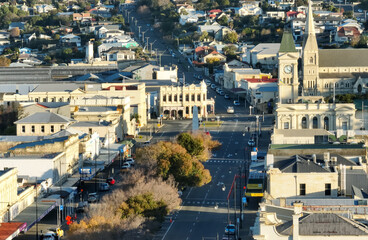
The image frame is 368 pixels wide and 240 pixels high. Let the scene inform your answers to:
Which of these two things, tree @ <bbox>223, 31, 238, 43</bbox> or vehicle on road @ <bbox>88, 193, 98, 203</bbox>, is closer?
vehicle on road @ <bbox>88, 193, 98, 203</bbox>

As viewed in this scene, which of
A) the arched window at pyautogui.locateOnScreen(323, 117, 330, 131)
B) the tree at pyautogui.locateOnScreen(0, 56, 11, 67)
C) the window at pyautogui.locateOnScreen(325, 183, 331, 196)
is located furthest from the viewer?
the tree at pyautogui.locateOnScreen(0, 56, 11, 67)

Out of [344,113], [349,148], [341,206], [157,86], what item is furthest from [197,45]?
[341,206]

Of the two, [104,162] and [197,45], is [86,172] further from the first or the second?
[197,45]

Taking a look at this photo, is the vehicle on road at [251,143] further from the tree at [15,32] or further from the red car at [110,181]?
the tree at [15,32]

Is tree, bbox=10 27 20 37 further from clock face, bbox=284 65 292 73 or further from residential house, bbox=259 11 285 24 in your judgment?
clock face, bbox=284 65 292 73

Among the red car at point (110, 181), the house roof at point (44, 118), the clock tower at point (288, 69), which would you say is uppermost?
the clock tower at point (288, 69)

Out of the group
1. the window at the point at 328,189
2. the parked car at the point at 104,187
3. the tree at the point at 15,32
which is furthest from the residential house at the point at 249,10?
the window at the point at 328,189

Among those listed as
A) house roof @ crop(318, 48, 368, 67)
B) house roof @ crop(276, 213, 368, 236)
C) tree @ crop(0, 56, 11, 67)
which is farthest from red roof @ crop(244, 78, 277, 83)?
house roof @ crop(276, 213, 368, 236)
